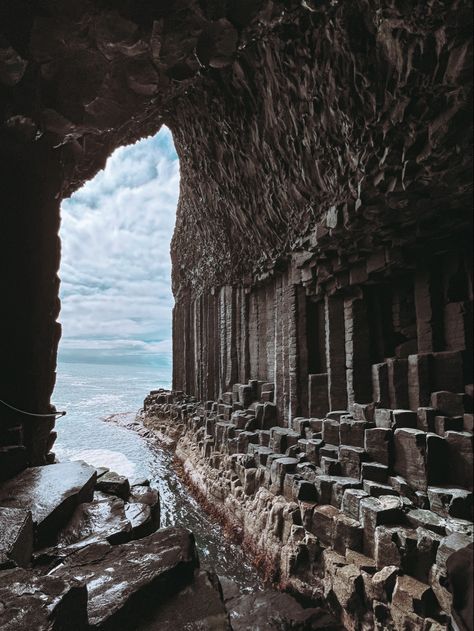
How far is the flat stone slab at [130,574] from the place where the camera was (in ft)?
9.76

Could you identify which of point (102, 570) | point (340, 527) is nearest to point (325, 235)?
point (340, 527)

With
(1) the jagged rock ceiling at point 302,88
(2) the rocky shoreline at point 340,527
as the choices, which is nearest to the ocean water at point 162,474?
(2) the rocky shoreline at point 340,527

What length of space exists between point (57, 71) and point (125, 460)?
47.0 ft

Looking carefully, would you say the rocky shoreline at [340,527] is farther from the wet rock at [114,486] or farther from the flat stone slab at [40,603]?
the wet rock at [114,486]

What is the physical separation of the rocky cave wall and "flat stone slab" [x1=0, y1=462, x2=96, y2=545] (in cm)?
47

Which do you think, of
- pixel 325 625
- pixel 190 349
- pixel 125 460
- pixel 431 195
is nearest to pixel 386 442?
pixel 325 625

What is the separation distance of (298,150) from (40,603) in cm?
786

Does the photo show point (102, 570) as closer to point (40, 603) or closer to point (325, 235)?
point (40, 603)

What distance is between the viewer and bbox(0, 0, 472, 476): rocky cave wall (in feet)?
13.2

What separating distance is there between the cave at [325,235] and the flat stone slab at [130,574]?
110 millimetres

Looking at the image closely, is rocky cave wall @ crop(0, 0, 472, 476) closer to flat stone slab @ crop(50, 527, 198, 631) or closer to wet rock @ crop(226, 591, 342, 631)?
flat stone slab @ crop(50, 527, 198, 631)

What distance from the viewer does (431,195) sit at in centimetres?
487

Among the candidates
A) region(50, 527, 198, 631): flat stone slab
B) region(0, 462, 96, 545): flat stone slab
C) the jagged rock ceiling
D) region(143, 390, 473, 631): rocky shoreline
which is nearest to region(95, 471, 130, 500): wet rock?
region(0, 462, 96, 545): flat stone slab

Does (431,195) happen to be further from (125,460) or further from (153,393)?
(153,393)
